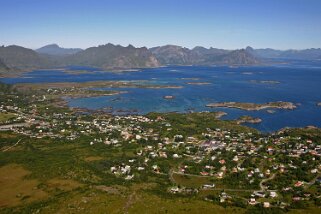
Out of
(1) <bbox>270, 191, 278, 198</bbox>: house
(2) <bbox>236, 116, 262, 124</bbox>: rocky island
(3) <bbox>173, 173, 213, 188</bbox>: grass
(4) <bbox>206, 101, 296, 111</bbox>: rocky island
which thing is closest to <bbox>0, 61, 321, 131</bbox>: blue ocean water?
(2) <bbox>236, 116, 262, 124</bbox>: rocky island

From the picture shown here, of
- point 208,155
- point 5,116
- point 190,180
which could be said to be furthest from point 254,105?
point 5,116

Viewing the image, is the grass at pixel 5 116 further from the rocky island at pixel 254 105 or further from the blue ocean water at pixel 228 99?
the rocky island at pixel 254 105

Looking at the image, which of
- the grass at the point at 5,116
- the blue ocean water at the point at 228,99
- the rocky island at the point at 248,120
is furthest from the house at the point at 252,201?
the grass at the point at 5,116

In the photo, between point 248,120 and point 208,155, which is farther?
point 248,120

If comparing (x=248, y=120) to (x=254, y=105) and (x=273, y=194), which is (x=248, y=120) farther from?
(x=273, y=194)

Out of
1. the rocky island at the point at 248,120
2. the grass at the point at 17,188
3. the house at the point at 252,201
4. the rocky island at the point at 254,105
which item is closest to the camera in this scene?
the house at the point at 252,201

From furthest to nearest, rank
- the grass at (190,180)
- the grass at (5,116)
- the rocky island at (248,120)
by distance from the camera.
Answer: the rocky island at (248,120)
the grass at (5,116)
the grass at (190,180)

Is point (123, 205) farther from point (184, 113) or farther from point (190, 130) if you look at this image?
point (184, 113)

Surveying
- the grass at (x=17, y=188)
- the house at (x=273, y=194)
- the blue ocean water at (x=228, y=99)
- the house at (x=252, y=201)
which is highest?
the grass at (x=17, y=188)

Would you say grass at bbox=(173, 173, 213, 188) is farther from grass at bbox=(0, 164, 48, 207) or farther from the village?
grass at bbox=(0, 164, 48, 207)

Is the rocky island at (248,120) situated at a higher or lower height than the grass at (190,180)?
lower

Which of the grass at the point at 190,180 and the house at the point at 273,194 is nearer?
the house at the point at 273,194
